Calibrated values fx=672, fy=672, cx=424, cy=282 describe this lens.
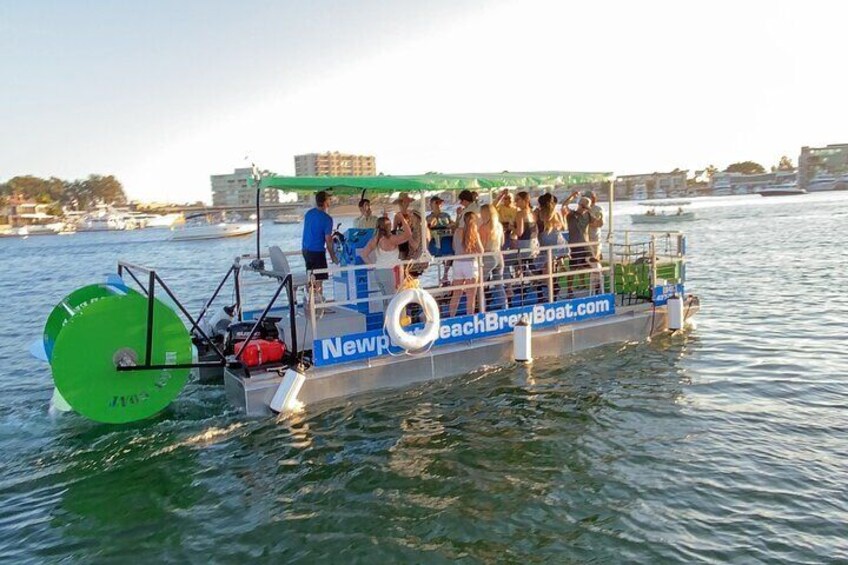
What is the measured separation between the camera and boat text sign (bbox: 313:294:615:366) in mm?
9930

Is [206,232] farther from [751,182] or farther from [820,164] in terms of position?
[820,164]

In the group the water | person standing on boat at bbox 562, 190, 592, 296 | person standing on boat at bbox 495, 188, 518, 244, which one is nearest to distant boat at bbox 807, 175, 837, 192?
the water

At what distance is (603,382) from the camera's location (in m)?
10.8

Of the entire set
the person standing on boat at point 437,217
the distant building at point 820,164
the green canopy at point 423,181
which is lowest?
the person standing on boat at point 437,217

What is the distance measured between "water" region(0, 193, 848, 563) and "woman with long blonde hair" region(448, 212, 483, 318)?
4.18ft

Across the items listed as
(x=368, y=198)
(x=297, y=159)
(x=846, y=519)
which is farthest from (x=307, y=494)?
(x=297, y=159)

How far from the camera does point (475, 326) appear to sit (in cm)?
1120

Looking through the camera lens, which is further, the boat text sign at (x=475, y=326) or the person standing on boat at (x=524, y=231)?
the person standing on boat at (x=524, y=231)

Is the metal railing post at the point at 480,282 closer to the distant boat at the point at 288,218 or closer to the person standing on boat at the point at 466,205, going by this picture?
the person standing on boat at the point at 466,205

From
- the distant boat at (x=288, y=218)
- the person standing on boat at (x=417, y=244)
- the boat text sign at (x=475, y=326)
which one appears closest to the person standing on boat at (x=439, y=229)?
the person standing on boat at (x=417, y=244)

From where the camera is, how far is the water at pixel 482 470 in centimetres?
627

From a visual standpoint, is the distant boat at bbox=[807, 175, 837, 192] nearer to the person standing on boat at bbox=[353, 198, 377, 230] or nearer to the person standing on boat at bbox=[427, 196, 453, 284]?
the person standing on boat at bbox=[427, 196, 453, 284]

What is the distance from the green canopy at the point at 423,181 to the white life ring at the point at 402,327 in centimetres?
165

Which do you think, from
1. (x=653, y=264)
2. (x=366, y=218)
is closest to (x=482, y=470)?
(x=366, y=218)
